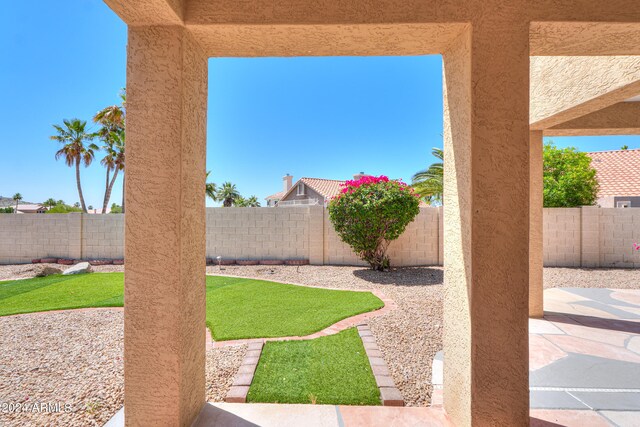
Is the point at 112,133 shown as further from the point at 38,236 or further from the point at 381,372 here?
the point at 381,372

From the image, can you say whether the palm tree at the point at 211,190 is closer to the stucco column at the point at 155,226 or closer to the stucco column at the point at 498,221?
the stucco column at the point at 155,226

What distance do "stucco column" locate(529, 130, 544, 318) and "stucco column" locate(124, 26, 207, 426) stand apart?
544 cm

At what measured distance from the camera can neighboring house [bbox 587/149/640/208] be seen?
1602cm

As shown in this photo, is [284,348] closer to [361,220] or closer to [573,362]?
[573,362]

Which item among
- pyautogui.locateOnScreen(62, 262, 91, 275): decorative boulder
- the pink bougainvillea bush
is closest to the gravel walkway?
the pink bougainvillea bush

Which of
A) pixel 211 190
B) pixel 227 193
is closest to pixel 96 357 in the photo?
pixel 211 190

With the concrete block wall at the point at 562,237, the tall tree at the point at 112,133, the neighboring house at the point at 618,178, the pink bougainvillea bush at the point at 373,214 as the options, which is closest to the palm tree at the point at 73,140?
the tall tree at the point at 112,133

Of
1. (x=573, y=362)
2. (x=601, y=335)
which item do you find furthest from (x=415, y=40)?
(x=601, y=335)

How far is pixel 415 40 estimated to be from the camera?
2.16 meters

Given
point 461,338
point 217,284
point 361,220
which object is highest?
point 361,220

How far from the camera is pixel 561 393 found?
2.67 meters

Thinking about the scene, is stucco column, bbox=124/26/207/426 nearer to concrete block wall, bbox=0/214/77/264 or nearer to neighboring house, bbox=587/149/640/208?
concrete block wall, bbox=0/214/77/264

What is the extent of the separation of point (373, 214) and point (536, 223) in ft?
14.3

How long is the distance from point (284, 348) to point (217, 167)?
32.7 metres
